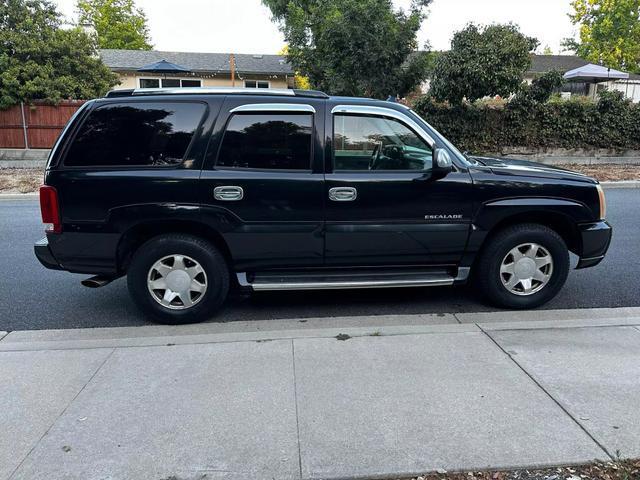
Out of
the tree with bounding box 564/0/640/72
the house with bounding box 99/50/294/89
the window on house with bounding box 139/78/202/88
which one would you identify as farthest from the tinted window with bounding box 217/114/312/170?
the tree with bounding box 564/0/640/72

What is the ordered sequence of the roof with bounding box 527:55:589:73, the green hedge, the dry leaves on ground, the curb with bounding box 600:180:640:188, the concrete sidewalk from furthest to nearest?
1. the roof with bounding box 527:55:589:73
2. the green hedge
3. the curb with bounding box 600:180:640:188
4. the concrete sidewalk
5. the dry leaves on ground

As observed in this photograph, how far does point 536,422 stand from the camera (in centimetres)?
297

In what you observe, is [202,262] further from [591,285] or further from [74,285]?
[591,285]

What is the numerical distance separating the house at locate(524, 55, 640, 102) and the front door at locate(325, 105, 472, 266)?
2495 cm

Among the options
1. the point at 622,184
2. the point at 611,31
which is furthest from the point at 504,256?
the point at 611,31

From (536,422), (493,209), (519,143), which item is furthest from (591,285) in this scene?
(519,143)

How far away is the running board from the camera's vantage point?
4527 mm

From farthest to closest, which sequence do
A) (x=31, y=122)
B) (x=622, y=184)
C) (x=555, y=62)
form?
(x=555, y=62) → (x=31, y=122) → (x=622, y=184)

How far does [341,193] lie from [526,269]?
1844 mm

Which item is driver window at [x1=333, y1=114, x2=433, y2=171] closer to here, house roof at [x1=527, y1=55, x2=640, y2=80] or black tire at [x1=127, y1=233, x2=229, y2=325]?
black tire at [x1=127, y1=233, x2=229, y2=325]

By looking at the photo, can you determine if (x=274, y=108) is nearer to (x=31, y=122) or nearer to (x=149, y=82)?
(x=31, y=122)

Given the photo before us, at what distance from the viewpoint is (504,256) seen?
185 inches

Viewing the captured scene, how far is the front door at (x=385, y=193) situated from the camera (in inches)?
176

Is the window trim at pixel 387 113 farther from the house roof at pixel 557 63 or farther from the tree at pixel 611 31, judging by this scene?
the tree at pixel 611 31
